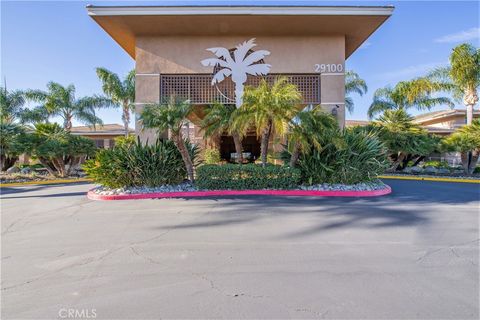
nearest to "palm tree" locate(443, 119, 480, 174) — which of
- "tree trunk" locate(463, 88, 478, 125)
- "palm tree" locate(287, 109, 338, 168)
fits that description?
"tree trunk" locate(463, 88, 478, 125)

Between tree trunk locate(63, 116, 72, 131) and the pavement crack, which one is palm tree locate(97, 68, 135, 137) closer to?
tree trunk locate(63, 116, 72, 131)

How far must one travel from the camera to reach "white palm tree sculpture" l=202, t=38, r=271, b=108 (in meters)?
12.5

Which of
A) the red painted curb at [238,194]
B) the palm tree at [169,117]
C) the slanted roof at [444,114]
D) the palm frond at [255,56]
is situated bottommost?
the red painted curb at [238,194]

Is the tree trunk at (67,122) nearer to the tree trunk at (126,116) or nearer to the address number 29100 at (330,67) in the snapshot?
the tree trunk at (126,116)

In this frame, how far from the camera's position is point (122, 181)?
882 centimetres

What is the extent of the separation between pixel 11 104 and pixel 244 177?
2522cm

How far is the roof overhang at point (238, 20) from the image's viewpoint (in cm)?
1078

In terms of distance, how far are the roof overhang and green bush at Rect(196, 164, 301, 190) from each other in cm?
719

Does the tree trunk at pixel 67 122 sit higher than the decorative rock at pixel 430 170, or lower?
higher

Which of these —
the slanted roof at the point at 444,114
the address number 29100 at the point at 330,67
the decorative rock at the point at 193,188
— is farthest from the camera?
the slanted roof at the point at 444,114

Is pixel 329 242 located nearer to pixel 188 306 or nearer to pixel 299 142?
pixel 188 306

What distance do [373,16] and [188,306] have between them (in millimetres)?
13411

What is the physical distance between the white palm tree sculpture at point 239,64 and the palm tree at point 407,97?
38.3 feet

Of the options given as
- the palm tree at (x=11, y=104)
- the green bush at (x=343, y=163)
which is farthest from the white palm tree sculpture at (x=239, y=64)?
the palm tree at (x=11, y=104)
